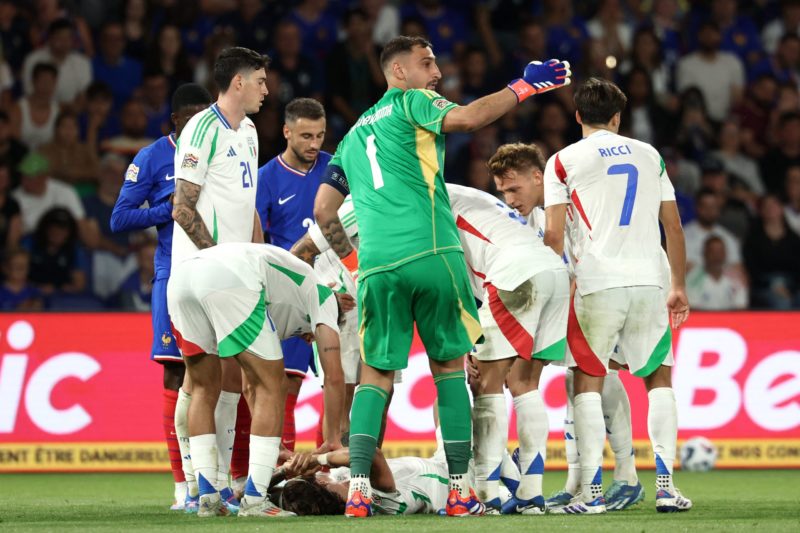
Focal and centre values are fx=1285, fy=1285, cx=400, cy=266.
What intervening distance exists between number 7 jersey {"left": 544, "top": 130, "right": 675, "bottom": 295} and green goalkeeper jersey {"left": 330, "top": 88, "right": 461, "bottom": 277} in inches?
34.8

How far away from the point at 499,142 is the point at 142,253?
4568 millimetres

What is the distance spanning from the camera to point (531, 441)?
7547mm

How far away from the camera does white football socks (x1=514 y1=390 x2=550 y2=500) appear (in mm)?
7465

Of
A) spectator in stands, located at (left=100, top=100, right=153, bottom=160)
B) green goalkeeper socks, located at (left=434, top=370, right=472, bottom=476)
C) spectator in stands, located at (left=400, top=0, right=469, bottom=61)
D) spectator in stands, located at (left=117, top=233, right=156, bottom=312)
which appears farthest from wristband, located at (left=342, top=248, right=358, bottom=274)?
spectator in stands, located at (left=400, top=0, right=469, bottom=61)

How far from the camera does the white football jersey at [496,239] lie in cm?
762

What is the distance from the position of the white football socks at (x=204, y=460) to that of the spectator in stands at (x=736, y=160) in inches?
414

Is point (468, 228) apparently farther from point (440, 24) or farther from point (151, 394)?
point (440, 24)

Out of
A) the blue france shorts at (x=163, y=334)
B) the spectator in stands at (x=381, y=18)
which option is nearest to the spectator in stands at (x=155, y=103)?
the spectator in stands at (x=381, y=18)

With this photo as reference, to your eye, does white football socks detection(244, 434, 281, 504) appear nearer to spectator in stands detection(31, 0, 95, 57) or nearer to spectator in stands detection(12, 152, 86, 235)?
spectator in stands detection(12, 152, 86, 235)

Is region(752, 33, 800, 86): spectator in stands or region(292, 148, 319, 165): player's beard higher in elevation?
region(752, 33, 800, 86): spectator in stands

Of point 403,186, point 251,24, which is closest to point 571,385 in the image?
point 403,186

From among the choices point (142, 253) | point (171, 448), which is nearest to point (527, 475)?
point (171, 448)

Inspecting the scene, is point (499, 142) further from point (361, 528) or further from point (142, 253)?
point (361, 528)

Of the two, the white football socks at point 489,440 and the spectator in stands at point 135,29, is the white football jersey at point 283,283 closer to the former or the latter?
the white football socks at point 489,440
